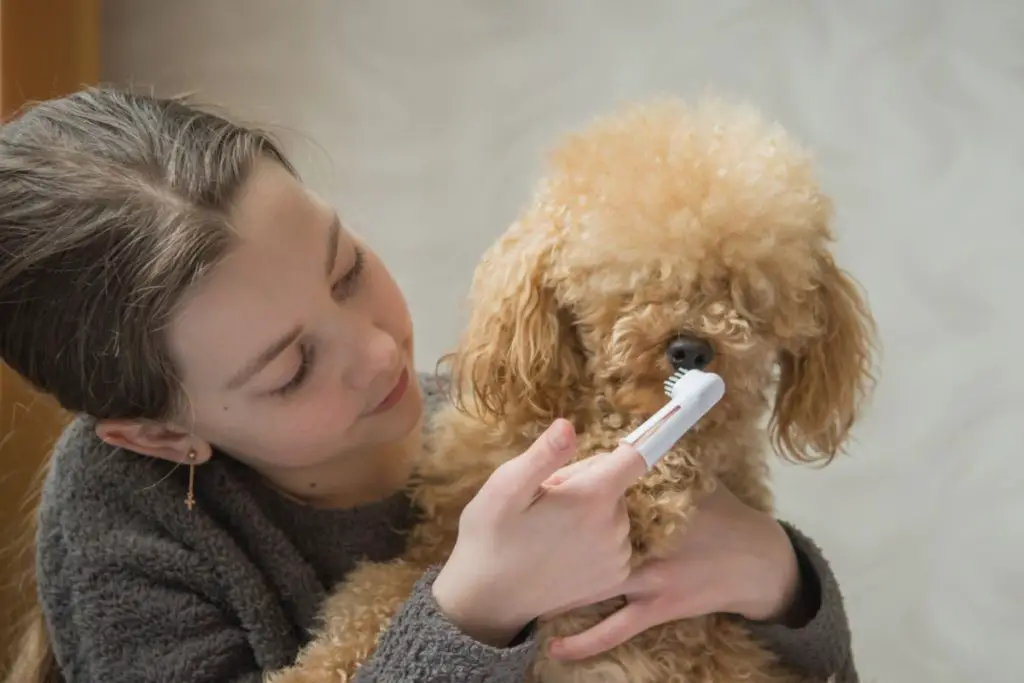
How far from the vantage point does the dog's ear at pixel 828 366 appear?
0.88 m

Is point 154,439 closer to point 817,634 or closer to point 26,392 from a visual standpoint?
point 26,392

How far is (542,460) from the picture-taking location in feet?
2.42

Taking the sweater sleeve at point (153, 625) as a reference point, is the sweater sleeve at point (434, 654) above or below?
above

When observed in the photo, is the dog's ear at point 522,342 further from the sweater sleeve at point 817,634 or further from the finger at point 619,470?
the sweater sleeve at point 817,634

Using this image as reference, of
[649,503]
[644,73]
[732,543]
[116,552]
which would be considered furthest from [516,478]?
[644,73]

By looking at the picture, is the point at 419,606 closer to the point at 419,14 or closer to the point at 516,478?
the point at 516,478

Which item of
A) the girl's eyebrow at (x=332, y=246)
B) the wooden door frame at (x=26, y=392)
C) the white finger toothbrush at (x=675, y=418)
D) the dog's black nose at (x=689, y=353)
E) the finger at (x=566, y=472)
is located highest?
the dog's black nose at (x=689, y=353)

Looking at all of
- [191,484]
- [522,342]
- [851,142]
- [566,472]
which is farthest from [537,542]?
[851,142]

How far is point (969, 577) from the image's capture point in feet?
5.03

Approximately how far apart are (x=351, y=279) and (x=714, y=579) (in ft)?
1.46

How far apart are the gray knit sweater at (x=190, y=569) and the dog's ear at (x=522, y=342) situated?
22 cm

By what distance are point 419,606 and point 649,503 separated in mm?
215

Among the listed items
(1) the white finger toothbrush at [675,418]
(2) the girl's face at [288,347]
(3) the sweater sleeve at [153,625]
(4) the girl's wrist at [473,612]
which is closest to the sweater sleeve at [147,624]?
(3) the sweater sleeve at [153,625]

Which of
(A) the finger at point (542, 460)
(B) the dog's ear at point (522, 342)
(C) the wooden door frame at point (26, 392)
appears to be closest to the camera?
(A) the finger at point (542, 460)
